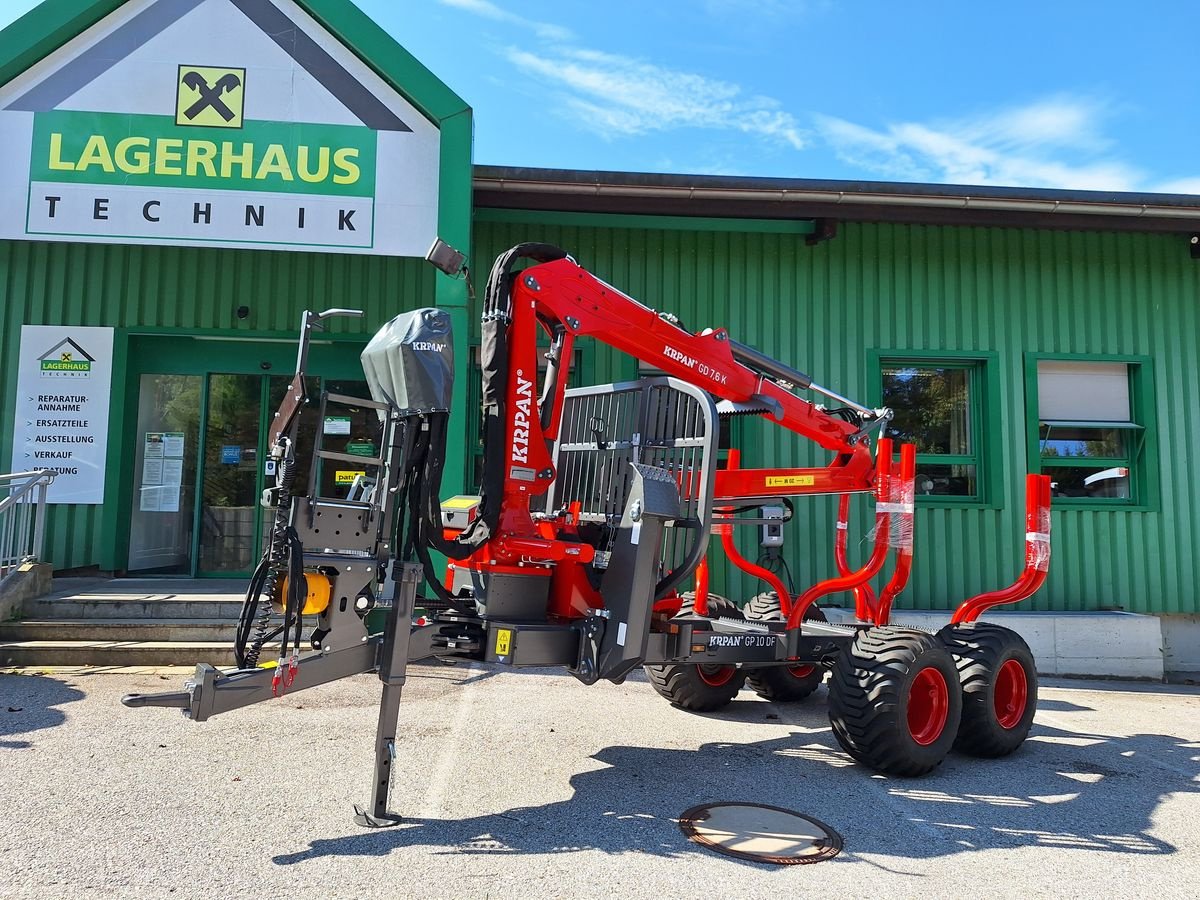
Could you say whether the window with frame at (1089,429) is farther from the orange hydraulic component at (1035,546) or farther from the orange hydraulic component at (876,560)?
the orange hydraulic component at (876,560)

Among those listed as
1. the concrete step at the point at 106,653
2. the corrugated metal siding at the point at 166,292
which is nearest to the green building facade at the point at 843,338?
the corrugated metal siding at the point at 166,292

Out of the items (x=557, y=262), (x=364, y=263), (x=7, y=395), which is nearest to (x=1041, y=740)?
(x=557, y=262)

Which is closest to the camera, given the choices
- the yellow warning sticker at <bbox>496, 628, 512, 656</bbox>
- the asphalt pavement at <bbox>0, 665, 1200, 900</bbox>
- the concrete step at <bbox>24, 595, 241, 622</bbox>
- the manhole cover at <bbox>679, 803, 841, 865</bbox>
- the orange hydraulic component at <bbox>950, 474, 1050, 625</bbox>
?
the asphalt pavement at <bbox>0, 665, 1200, 900</bbox>

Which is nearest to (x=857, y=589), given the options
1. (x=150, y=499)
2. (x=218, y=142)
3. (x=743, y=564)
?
(x=743, y=564)

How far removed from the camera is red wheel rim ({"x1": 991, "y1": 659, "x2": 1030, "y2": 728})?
18.7ft

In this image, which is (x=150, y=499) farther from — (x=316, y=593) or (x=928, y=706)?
(x=928, y=706)

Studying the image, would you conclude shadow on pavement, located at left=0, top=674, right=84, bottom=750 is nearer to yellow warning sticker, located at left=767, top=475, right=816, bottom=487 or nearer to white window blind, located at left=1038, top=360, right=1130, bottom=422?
yellow warning sticker, located at left=767, top=475, right=816, bottom=487

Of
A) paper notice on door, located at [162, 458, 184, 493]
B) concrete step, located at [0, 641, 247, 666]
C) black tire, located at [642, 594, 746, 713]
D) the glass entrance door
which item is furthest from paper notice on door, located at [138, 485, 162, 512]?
black tire, located at [642, 594, 746, 713]

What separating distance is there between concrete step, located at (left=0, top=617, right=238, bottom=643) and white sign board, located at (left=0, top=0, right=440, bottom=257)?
352 centimetres

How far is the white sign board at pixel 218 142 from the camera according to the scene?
7949 millimetres

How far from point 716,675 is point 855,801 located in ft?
6.77

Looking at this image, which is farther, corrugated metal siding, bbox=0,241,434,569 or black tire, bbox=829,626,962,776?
corrugated metal siding, bbox=0,241,434,569

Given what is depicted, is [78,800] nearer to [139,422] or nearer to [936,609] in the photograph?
[139,422]

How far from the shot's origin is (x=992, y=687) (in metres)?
5.46
